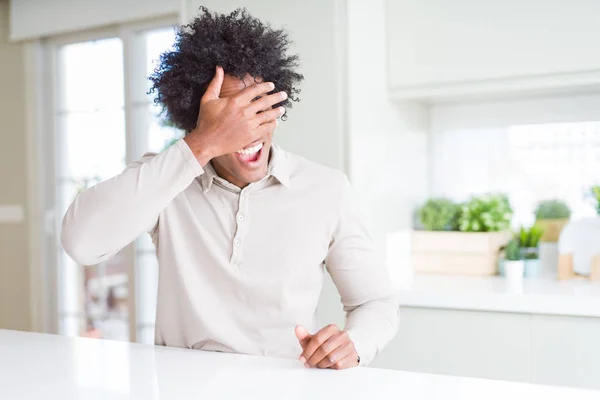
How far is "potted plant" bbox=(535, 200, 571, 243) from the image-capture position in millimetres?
2643

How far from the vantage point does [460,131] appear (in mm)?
2875

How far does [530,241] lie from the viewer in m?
2.56

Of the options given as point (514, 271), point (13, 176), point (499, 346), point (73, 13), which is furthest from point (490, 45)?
point (13, 176)

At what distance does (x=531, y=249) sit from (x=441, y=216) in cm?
37

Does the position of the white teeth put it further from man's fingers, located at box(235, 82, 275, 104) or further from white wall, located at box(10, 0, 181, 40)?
white wall, located at box(10, 0, 181, 40)

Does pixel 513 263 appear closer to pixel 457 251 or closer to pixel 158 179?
pixel 457 251

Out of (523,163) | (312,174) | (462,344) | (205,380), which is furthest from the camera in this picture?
(523,163)

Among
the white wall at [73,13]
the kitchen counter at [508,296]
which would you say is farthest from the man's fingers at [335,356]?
the white wall at [73,13]

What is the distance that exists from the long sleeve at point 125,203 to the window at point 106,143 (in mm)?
2040

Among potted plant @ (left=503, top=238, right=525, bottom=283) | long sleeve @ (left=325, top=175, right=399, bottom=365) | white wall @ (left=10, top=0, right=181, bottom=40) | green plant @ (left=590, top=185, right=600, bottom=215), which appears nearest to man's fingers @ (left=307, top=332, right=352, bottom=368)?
long sleeve @ (left=325, top=175, right=399, bottom=365)

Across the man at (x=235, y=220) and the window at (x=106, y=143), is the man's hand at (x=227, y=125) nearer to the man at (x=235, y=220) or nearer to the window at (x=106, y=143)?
the man at (x=235, y=220)

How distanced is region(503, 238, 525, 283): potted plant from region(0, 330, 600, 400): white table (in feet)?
4.53

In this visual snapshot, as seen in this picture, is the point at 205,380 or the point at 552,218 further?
the point at 552,218

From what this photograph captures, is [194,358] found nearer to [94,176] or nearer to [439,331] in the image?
[439,331]
